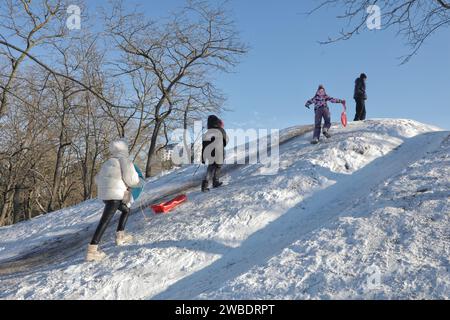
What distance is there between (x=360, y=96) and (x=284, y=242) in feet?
38.6

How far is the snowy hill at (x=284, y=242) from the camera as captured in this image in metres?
4.48

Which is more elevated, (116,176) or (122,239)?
(116,176)

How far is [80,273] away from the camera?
585cm

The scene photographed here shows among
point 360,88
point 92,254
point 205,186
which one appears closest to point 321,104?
point 205,186

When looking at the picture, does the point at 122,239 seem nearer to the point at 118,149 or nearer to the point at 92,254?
the point at 92,254

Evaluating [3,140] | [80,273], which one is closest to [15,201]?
[3,140]

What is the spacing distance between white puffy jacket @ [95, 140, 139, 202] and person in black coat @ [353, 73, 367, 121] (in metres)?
12.5

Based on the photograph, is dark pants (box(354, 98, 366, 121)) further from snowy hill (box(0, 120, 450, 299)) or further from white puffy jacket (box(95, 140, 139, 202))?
white puffy jacket (box(95, 140, 139, 202))

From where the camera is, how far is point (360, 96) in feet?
52.7

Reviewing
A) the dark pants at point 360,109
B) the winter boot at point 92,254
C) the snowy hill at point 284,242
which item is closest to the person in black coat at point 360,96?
the dark pants at point 360,109

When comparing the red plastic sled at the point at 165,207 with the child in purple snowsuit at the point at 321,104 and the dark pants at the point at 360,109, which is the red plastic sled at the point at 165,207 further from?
the dark pants at the point at 360,109

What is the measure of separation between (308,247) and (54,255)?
5421mm

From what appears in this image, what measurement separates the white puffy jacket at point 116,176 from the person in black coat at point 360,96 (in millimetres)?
12501

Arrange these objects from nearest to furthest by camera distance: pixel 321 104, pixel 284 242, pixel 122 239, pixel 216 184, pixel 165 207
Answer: pixel 284 242
pixel 122 239
pixel 165 207
pixel 216 184
pixel 321 104
